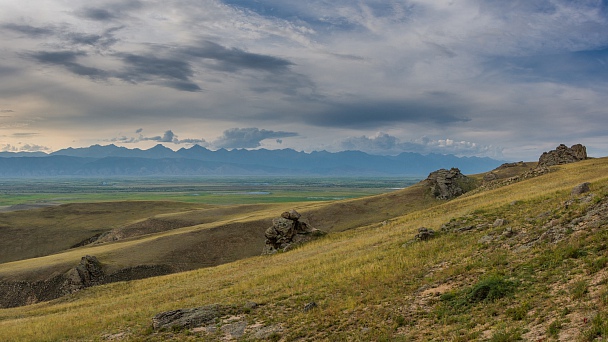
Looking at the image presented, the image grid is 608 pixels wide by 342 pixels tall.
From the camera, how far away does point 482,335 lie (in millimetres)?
12586

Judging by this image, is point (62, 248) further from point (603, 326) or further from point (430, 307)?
point (603, 326)

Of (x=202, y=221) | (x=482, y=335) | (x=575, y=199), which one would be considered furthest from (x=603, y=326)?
(x=202, y=221)

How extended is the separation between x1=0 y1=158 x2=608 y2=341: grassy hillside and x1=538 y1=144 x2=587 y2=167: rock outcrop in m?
48.9

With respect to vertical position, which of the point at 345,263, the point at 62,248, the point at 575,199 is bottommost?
the point at 62,248

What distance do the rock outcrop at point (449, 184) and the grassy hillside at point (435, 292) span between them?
52.1m

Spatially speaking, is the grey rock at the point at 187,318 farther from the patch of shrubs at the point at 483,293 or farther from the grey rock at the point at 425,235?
the grey rock at the point at 425,235

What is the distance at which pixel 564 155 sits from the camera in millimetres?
72250

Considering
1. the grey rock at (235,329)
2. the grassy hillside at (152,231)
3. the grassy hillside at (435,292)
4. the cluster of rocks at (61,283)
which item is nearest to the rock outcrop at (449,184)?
the grassy hillside at (152,231)

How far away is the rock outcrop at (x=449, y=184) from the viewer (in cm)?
8212

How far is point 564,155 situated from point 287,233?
2268 inches

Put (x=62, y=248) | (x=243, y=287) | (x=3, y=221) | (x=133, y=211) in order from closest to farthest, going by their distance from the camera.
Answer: (x=243, y=287), (x=62, y=248), (x=3, y=221), (x=133, y=211)

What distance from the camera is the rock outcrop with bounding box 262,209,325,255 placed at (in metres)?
47.8

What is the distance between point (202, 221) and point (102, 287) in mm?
49227

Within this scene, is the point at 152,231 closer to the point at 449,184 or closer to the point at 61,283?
the point at 61,283
